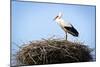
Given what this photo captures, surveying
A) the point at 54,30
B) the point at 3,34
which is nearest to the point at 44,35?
the point at 54,30

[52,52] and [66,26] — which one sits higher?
[66,26]

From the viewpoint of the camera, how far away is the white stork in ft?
7.98

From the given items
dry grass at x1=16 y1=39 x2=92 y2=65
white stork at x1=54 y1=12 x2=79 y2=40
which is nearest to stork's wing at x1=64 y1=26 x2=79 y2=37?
white stork at x1=54 y1=12 x2=79 y2=40

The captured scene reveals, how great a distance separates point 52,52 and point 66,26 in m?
0.37

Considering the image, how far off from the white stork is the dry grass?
0.13 m

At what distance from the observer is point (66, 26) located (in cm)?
247

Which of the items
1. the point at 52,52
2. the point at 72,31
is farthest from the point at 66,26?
the point at 52,52

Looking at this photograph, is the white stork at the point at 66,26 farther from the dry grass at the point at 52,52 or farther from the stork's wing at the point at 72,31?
the dry grass at the point at 52,52

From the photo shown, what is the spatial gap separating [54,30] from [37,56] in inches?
15.0

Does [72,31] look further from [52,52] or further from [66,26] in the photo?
[52,52]

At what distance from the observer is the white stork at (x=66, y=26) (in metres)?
2.43

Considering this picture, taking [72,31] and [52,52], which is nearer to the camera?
[52,52]

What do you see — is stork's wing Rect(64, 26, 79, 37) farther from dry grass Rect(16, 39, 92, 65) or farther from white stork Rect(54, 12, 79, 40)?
dry grass Rect(16, 39, 92, 65)

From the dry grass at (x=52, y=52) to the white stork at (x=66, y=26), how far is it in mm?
129
